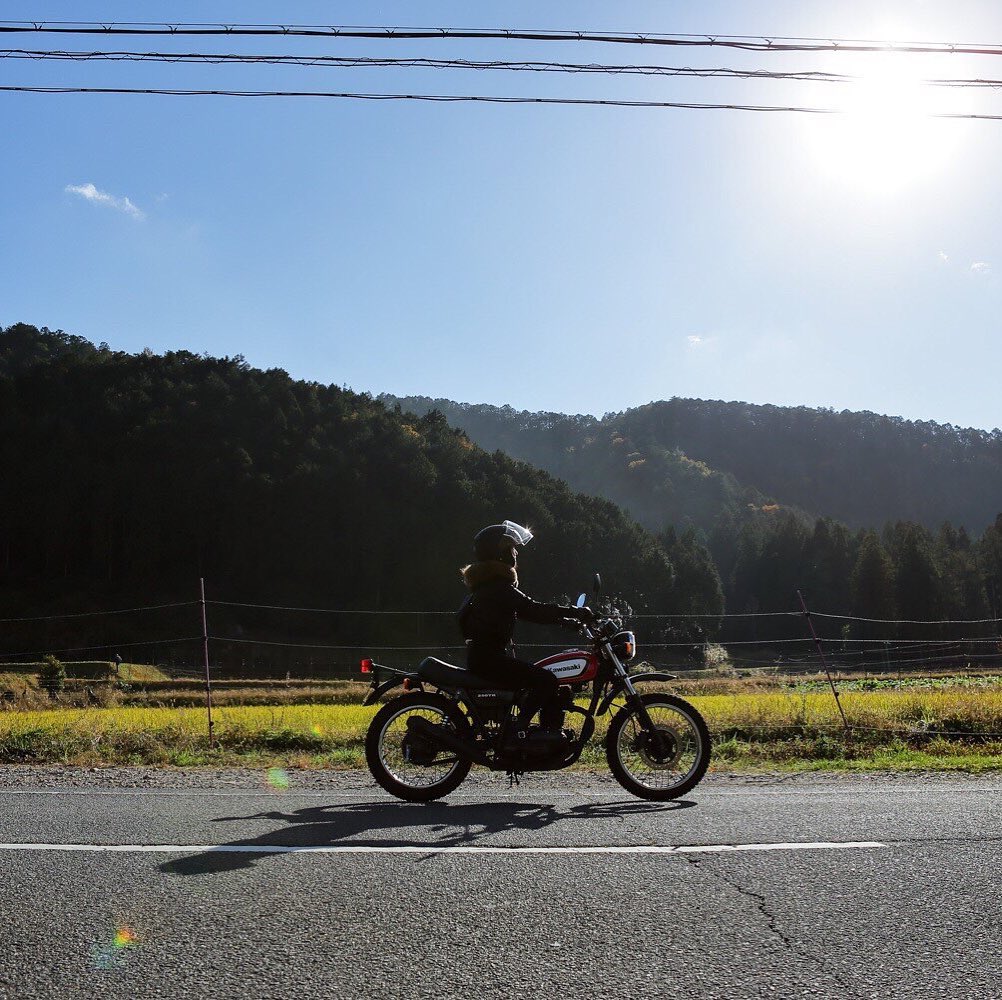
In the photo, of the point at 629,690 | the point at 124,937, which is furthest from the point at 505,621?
the point at 124,937

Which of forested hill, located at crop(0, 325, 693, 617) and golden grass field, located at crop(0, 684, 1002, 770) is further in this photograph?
forested hill, located at crop(0, 325, 693, 617)

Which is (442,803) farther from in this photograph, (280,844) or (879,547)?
(879,547)

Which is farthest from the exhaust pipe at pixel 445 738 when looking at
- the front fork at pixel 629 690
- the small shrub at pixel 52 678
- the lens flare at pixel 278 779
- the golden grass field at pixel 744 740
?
the small shrub at pixel 52 678

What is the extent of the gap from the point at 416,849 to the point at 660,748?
263 centimetres

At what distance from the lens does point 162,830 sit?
5551 millimetres

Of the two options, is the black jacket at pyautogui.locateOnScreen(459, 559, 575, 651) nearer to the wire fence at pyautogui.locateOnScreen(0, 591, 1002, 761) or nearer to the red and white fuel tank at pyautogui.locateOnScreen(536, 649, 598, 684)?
the red and white fuel tank at pyautogui.locateOnScreen(536, 649, 598, 684)

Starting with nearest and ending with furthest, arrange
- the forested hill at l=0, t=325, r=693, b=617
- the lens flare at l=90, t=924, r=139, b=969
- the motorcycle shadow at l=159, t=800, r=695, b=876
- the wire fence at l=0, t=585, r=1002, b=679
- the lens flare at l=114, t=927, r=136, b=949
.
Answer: the lens flare at l=90, t=924, r=139, b=969 < the lens flare at l=114, t=927, r=136, b=949 < the motorcycle shadow at l=159, t=800, r=695, b=876 < the wire fence at l=0, t=585, r=1002, b=679 < the forested hill at l=0, t=325, r=693, b=617

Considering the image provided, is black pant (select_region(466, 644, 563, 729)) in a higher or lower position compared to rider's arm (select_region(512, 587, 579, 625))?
lower

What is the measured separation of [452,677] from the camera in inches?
271

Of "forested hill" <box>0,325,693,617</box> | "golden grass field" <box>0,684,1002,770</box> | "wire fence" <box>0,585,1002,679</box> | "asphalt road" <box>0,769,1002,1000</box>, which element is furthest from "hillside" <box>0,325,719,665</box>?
"asphalt road" <box>0,769,1002,1000</box>

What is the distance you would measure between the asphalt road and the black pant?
668mm

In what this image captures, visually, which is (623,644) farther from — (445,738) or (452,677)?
(445,738)

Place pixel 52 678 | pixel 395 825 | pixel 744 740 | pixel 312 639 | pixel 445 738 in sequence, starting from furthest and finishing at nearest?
pixel 312 639, pixel 52 678, pixel 744 740, pixel 445 738, pixel 395 825

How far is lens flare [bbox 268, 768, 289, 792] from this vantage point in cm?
816
